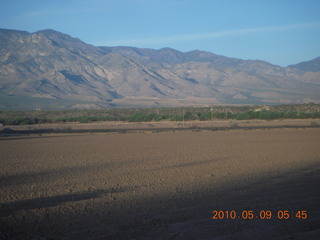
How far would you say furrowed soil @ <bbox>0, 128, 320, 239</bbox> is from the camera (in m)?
9.12

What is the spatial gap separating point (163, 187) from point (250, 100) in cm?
18001

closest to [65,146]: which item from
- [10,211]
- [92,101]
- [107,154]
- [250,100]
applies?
[107,154]

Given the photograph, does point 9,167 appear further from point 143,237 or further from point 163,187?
point 143,237

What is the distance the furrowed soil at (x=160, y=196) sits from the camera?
912 cm
